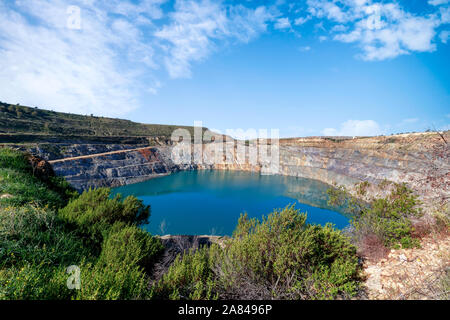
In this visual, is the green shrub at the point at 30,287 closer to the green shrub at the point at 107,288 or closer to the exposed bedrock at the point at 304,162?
the green shrub at the point at 107,288

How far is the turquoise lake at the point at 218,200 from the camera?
51.1 ft

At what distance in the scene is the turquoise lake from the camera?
15.6 meters

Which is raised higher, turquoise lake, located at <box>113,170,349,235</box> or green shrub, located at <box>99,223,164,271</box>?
green shrub, located at <box>99,223,164,271</box>

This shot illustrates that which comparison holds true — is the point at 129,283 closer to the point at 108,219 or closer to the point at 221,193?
the point at 108,219

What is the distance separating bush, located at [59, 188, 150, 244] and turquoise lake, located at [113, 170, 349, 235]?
524cm

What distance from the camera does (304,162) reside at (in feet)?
120

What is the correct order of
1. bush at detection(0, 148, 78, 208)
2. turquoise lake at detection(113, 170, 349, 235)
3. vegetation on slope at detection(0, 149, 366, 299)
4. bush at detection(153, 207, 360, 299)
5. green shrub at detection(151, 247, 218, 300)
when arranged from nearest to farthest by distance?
vegetation on slope at detection(0, 149, 366, 299)
green shrub at detection(151, 247, 218, 300)
bush at detection(153, 207, 360, 299)
bush at detection(0, 148, 78, 208)
turquoise lake at detection(113, 170, 349, 235)

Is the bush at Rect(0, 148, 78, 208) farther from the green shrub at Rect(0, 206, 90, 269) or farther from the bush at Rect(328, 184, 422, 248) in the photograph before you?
the bush at Rect(328, 184, 422, 248)

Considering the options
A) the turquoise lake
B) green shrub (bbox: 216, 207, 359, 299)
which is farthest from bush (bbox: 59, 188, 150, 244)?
the turquoise lake

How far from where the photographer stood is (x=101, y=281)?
2.94 metres

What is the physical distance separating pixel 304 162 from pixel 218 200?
21319 mm

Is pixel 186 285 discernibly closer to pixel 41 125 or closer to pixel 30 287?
pixel 30 287

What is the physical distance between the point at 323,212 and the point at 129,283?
19839 millimetres

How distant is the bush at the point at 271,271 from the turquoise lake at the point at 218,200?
9.23 m
